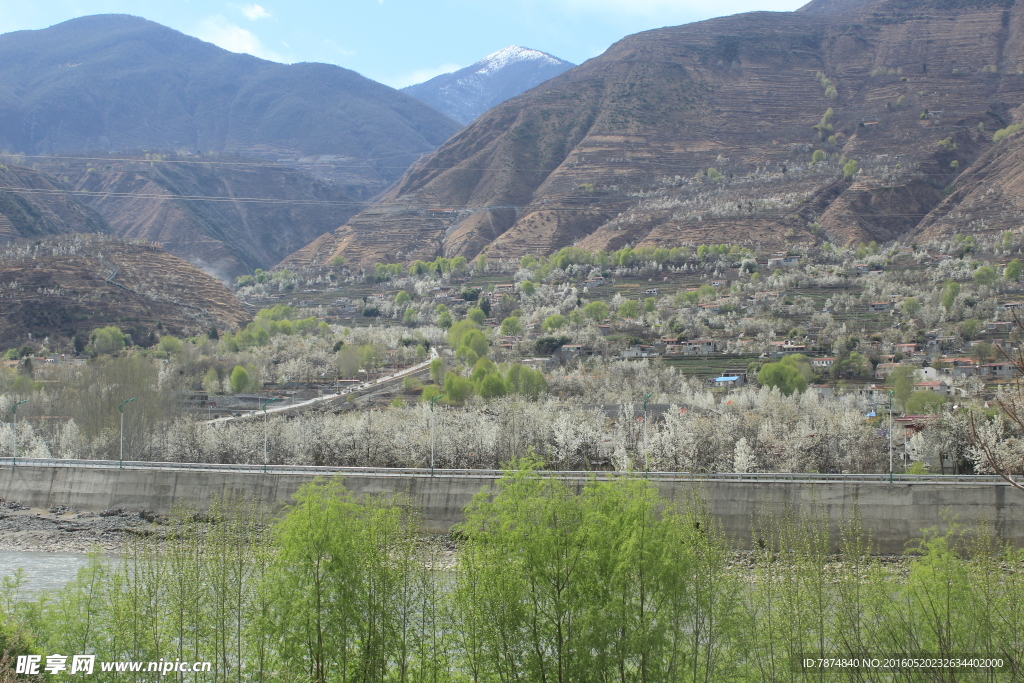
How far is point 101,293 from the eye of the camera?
10825 cm

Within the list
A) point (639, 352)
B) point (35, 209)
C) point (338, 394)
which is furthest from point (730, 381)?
point (35, 209)

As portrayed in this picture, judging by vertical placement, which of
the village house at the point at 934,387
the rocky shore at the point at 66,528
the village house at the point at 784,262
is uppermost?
the village house at the point at 784,262

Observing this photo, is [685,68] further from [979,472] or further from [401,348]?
[979,472]

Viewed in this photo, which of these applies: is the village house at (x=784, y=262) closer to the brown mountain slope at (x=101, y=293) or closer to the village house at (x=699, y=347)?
the village house at (x=699, y=347)

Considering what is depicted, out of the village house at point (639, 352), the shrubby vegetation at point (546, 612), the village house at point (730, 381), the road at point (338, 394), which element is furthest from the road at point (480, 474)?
the village house at point (639, 352)

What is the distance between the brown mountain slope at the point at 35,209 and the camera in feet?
454

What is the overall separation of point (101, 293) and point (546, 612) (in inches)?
4010

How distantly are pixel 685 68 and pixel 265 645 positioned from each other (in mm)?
191301

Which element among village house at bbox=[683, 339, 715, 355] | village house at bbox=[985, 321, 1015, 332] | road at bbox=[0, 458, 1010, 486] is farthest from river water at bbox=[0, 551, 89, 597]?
village house at bbox=[985, 321, 1015, 332]

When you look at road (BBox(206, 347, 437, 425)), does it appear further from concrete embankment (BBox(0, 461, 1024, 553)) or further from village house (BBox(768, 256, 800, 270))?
village house (BBox(768, 256, 800, 270))

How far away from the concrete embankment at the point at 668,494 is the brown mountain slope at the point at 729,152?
9640cm

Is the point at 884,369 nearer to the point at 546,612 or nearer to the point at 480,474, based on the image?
the point at 480,474

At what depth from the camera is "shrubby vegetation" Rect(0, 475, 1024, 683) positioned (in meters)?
19.5

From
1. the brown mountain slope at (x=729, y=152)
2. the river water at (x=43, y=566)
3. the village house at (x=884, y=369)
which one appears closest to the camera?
the river water at (x=43, y=566)
